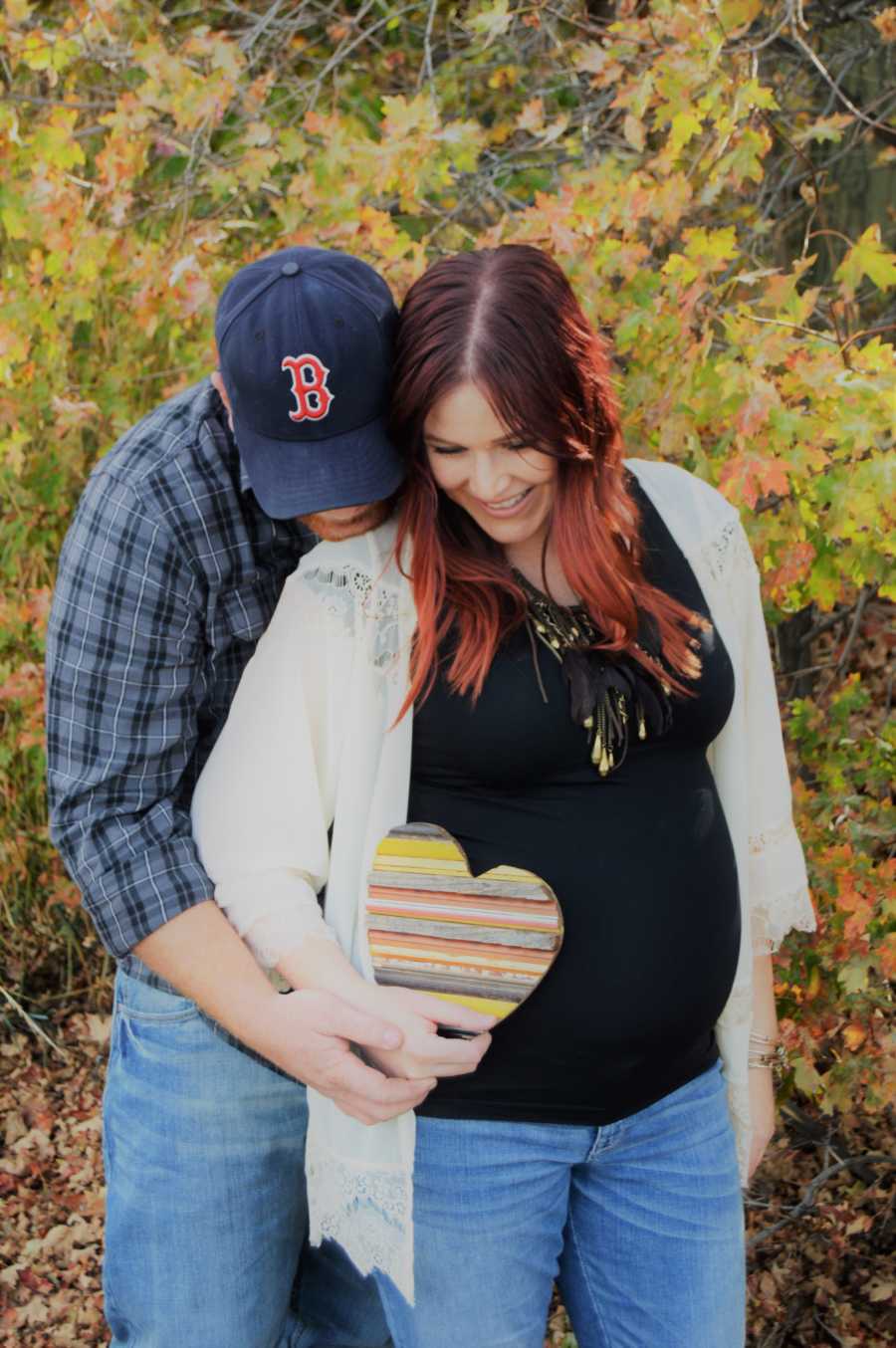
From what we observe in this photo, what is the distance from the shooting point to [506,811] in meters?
1.95

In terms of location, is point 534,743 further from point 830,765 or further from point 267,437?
point 830,765

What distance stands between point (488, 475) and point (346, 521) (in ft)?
0.72

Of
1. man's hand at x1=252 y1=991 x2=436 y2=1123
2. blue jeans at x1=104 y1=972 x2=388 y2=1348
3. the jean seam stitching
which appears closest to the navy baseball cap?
man's hand at x1=252 y1=991 x2=436 y2=1123

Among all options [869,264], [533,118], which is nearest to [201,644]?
[869,264]

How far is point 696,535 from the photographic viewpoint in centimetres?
217

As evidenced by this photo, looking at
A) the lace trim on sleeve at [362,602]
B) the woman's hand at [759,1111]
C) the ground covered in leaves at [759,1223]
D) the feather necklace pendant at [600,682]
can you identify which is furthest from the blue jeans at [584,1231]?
the ground covered in leaves at [759,1223]

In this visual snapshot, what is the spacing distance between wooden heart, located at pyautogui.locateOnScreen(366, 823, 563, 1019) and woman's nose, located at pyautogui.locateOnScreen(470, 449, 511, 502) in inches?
17.8

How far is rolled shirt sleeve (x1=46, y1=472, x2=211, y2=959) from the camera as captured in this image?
1913 millimetres

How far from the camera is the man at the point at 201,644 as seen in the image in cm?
189

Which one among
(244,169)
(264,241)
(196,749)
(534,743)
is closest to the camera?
(534,743)

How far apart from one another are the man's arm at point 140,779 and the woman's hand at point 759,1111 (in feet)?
Result: 2.14

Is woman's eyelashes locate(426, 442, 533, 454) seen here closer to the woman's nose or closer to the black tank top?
the woman's nose

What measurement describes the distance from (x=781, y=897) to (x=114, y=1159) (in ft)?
3.65

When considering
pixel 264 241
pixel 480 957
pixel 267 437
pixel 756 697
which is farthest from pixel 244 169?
pixel 480 957
